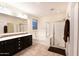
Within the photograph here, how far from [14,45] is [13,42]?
0.33 ft

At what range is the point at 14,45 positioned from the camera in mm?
2268

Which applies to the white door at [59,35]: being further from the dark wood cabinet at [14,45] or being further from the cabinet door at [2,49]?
the cabinet door at [2,49]

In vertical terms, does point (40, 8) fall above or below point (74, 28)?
above

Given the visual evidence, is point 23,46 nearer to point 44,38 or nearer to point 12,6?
point 44,38

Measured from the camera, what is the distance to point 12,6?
2.22 m

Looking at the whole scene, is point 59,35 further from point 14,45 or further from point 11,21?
point 11,21

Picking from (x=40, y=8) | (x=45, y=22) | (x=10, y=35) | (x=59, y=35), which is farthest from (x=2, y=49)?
(x=59, y=35)

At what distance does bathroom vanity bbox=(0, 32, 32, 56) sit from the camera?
199 cm

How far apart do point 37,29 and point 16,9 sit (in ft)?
2.92

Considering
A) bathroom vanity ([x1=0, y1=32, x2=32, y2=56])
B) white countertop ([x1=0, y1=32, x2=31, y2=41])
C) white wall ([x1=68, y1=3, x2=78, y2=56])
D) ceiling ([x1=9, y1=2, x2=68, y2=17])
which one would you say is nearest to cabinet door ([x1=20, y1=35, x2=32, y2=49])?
bathroom vanity ([x1=0, y1=32, x2=32, y2=56])

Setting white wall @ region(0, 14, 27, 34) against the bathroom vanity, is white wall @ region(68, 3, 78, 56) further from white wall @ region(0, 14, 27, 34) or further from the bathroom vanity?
white wall @ region(0, 14, 27, 34)

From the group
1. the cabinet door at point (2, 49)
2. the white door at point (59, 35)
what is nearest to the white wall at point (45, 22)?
the white door at point (59, 35)

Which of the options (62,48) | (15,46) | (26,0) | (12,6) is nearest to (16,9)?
(12,6)

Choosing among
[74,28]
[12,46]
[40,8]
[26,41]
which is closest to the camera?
[74,28]
